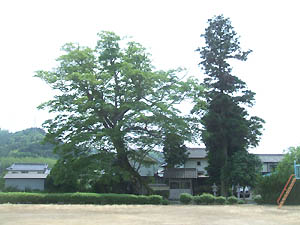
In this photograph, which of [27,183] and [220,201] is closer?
[220,201]

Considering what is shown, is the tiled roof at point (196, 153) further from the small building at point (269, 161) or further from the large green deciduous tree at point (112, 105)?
the large green deciduous tree at point (112, 105)

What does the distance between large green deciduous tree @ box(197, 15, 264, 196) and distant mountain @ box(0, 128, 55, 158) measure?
2578cm

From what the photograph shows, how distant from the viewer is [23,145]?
47.9 meters

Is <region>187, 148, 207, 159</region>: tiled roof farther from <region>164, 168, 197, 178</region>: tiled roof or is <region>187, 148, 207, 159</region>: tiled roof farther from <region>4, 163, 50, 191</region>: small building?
<region>4, 163, 50, 191</region>: small building

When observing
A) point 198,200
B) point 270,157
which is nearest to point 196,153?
point 270,157

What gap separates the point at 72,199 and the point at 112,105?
723 cm

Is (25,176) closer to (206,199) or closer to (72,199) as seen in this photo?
(72,199)

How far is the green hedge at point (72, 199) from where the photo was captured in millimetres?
19141

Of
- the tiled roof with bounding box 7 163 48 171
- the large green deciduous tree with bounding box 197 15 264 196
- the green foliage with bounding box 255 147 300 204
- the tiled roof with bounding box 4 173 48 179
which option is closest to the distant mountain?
the tiled roof with bounding box 7 163 48 171

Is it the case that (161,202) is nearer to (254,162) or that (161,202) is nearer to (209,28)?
(254,162)

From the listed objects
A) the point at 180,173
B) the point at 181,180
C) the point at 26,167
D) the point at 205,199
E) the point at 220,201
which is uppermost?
the point at 26,167

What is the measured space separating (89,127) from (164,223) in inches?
565

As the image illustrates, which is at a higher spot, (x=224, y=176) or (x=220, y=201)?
(x=224, y=176)

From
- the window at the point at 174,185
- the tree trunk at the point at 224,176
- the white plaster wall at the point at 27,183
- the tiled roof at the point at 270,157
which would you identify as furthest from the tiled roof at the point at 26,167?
the tiled roof at the point at 270,157
